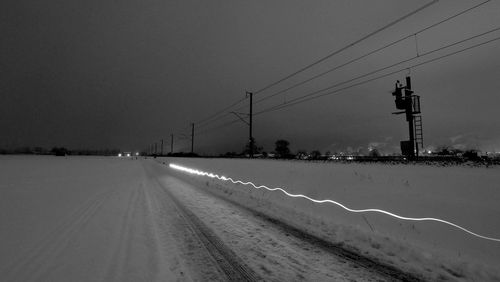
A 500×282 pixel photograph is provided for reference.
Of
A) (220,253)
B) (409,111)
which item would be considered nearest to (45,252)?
(220,253)

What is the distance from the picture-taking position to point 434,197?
6984 millimetres

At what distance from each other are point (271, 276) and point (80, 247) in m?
4.02

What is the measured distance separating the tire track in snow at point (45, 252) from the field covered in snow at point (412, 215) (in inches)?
216

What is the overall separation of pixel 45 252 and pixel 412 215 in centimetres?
835

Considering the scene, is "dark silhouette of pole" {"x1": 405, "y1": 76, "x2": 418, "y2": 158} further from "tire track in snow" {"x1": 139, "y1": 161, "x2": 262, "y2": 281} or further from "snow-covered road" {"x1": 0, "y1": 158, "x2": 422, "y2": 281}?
"tire track in snow" {"x1": 139, "y1": 161, "x2": 262, "y2": 281}

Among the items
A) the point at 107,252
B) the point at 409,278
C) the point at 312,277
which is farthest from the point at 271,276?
the point at 107,252

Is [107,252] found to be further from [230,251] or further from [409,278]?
[409,278]

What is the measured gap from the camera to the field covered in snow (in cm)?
506

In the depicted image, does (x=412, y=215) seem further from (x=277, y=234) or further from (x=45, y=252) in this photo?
(x=45, y=252)

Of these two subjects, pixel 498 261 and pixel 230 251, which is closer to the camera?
pixel 498 261

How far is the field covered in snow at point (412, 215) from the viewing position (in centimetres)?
506

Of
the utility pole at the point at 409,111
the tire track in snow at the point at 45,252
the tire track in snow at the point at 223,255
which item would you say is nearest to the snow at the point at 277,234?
the tire track in snow at the point at 45,252

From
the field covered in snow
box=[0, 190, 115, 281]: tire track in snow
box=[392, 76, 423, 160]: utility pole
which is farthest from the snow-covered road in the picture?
box=[392, 76, 423, 160]: utility pole

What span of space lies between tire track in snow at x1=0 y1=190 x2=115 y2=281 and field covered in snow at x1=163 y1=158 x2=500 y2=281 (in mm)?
5497
